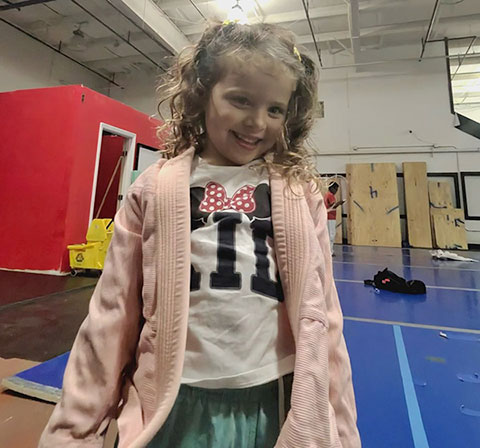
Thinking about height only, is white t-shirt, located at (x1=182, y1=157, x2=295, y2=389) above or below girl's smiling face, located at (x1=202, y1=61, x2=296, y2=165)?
below

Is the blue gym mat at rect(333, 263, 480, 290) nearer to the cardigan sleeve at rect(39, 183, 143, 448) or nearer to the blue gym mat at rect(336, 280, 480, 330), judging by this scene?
the blue gym mat at rect(336, 280, 480, 330)

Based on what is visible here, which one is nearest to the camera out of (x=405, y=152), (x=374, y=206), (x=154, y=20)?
(x=154, y=20)

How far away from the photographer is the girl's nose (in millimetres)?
529

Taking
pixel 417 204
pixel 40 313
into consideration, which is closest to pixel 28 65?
pixel 40 313

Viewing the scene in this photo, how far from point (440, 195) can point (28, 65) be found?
29.5 ft

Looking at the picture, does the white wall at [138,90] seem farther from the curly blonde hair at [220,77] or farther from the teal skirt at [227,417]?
the teal skirt at [227,417]

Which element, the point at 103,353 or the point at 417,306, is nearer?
the point at 103,353

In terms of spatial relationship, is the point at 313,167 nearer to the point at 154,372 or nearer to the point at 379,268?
the point at 154,372

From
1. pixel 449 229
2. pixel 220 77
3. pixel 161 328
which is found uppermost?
pixel 449 229

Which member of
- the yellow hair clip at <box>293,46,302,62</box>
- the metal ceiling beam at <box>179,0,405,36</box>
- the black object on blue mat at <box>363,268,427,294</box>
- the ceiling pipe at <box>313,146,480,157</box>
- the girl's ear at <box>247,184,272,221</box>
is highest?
the metal ceiling beam at <box>179,0,405,36</box>

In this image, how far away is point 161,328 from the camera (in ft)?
1.51

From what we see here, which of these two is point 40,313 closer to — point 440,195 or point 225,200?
point 225,200

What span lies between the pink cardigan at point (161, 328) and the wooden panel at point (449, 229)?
6.86 metres

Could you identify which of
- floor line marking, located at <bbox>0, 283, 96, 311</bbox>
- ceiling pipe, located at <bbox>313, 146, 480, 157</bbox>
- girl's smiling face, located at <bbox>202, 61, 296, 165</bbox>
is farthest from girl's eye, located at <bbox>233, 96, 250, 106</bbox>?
ceiling pipe, located at <bbox>313, 146, 480, 157</bbox>
